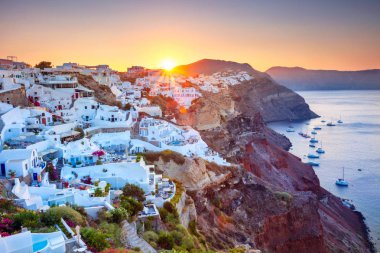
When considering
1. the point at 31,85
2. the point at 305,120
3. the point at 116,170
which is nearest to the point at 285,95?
the point at 305,120

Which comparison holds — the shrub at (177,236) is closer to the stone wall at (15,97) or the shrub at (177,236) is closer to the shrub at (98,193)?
the shrub at (98,193)

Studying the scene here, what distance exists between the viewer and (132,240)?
15070 millimetres

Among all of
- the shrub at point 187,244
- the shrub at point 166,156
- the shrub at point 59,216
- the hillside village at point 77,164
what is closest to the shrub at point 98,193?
the hillside village at point 77,164

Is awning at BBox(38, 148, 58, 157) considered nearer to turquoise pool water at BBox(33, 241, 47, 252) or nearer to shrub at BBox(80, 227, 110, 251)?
shrub at BBox(80, 227, 110, 251)

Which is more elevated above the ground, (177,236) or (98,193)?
(98,193)

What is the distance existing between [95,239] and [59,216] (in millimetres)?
2319

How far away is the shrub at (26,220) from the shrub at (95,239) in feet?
5.96

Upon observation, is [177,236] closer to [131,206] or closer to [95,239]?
[131,206]

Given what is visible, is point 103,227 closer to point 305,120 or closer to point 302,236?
point 302,236

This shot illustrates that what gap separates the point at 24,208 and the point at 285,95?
5094 inches

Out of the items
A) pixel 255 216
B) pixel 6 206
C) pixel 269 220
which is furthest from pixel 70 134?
pixel 269 220

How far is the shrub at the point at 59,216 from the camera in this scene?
1318cm

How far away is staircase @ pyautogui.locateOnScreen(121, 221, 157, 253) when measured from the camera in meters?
14.6

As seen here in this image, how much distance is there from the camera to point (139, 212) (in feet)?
61.1
